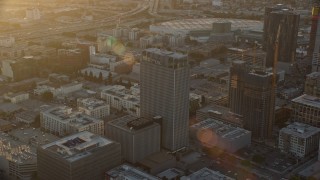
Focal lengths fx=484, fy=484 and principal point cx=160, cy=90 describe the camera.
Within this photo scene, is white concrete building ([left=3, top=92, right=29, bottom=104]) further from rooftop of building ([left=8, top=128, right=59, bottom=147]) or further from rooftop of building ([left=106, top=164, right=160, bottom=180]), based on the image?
rooftop of building ([left=106, top=164, right=160, bottom=180])

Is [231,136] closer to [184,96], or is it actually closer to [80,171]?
[184,96]

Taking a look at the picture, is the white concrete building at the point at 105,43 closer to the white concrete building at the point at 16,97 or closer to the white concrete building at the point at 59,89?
the white concrete building at the point at 59,89

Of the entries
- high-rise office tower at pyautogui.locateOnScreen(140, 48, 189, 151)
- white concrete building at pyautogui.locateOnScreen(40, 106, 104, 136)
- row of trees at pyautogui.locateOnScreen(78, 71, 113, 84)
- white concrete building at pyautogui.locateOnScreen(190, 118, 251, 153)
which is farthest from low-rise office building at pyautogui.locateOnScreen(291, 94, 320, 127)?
row of trees at pyautogui.locateOnScreen(78, 71, 113, 84)

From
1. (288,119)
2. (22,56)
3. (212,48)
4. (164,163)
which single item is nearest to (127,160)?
(164,163)

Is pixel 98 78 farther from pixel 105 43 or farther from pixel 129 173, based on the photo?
pixel 129 173

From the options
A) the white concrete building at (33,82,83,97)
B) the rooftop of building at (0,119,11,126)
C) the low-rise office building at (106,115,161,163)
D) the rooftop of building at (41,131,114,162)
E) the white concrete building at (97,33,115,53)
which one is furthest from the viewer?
the white concrete building at (97,33,115,53)

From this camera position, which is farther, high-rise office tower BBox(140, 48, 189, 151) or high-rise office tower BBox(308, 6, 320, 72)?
high-rise office tower BBox(308, 6, 320, 72)

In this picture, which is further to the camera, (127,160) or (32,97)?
(32,97)
